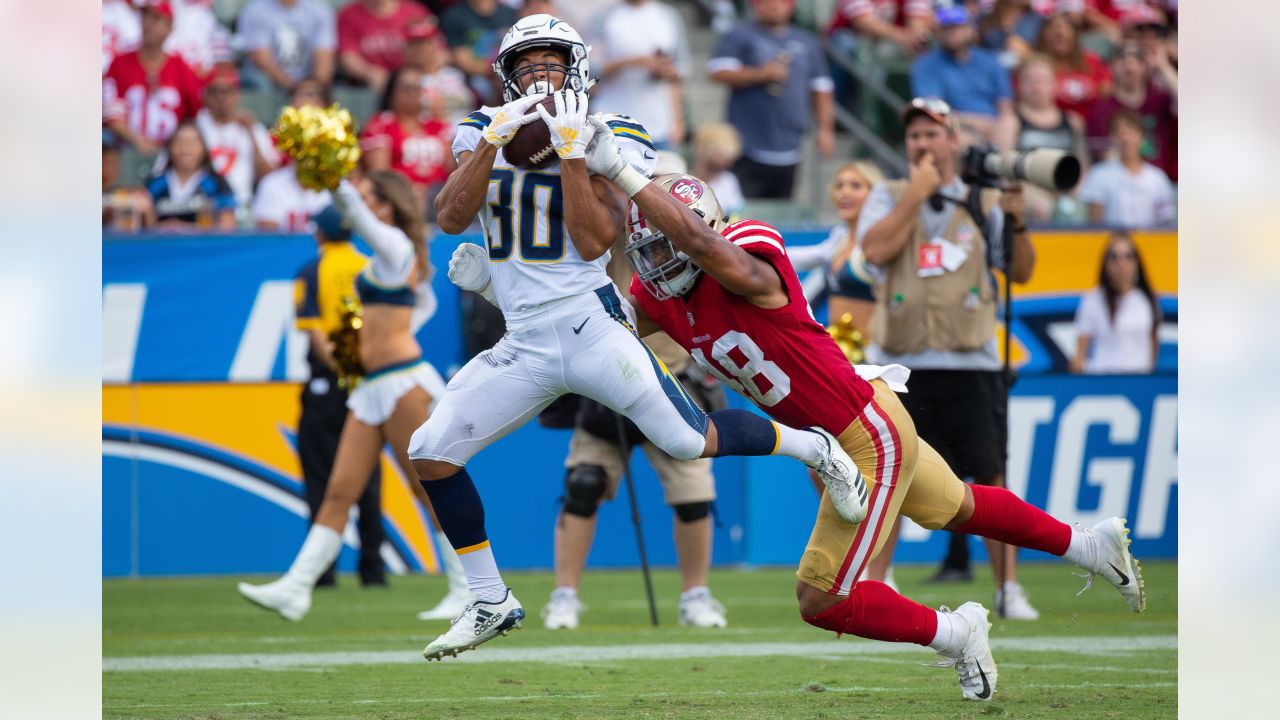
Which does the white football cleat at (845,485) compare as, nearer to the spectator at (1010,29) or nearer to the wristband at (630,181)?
the wristband at (630,181)

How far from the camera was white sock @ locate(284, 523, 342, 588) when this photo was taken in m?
7.78

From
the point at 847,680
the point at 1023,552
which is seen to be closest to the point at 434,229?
the point at 1023,552

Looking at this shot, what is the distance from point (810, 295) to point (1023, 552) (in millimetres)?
2397

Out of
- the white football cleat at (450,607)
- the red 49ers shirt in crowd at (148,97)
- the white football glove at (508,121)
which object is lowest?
the white football cleat at (450,607)

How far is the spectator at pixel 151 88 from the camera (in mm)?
11695

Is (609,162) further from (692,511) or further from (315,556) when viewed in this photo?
(315,556)

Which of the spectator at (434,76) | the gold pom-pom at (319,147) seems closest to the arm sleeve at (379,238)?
the gold pom-pom at (319,147)

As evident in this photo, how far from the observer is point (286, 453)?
10703 mm

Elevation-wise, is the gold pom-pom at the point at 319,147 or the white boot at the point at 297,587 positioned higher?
the gold pom-pom at the point at 319,147

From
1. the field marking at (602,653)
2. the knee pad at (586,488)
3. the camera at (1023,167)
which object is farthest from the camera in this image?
the knee pad at (586,488)

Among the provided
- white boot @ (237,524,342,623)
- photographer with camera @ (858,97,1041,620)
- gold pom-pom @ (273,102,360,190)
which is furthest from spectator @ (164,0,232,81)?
photographer with camera @ (858,97,1041,620)

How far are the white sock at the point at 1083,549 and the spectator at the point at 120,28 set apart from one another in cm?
874
